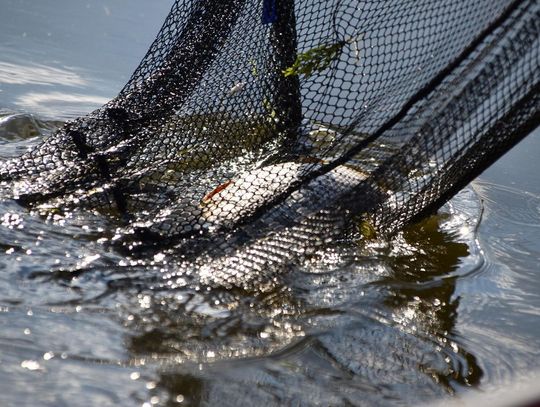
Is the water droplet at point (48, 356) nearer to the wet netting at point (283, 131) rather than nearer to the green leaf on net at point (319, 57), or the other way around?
the wet netting at point (283, 131)

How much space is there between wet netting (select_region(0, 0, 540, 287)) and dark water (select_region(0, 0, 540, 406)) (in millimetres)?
188

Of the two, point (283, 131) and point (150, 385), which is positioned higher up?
point (283, 131)

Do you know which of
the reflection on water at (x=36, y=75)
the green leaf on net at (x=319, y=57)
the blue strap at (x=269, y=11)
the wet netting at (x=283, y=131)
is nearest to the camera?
the wet netting at (x=283, y=131)

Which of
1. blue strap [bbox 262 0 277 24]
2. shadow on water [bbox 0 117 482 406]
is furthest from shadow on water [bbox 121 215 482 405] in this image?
blue strap [bbox 262 0 277 24]

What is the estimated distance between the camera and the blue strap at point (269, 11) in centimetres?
396

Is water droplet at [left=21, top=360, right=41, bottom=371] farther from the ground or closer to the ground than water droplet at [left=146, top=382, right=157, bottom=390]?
closer to the ground

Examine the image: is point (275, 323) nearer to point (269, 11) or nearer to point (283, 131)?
point (283, 131)

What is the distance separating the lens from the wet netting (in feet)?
10.0

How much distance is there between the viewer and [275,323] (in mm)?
2660

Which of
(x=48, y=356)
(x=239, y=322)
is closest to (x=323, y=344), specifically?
(x=239, y=322)

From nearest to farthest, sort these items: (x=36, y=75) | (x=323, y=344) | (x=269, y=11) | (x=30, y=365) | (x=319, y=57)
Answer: (x=30, y=365) < (x=323, y=344) < (x=319, y=57) < (x=269, y=11) < (x=36, y=75)

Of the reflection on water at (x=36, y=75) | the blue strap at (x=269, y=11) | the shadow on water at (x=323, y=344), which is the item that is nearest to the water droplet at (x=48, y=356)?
the shadow on water at (x=323, y=344)

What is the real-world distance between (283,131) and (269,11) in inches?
27.8

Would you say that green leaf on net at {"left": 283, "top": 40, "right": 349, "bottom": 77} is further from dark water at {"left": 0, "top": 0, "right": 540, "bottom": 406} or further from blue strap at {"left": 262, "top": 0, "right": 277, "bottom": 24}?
dark water at {"left": 0, "top": 0, "right": 540, "bottom": 406}
